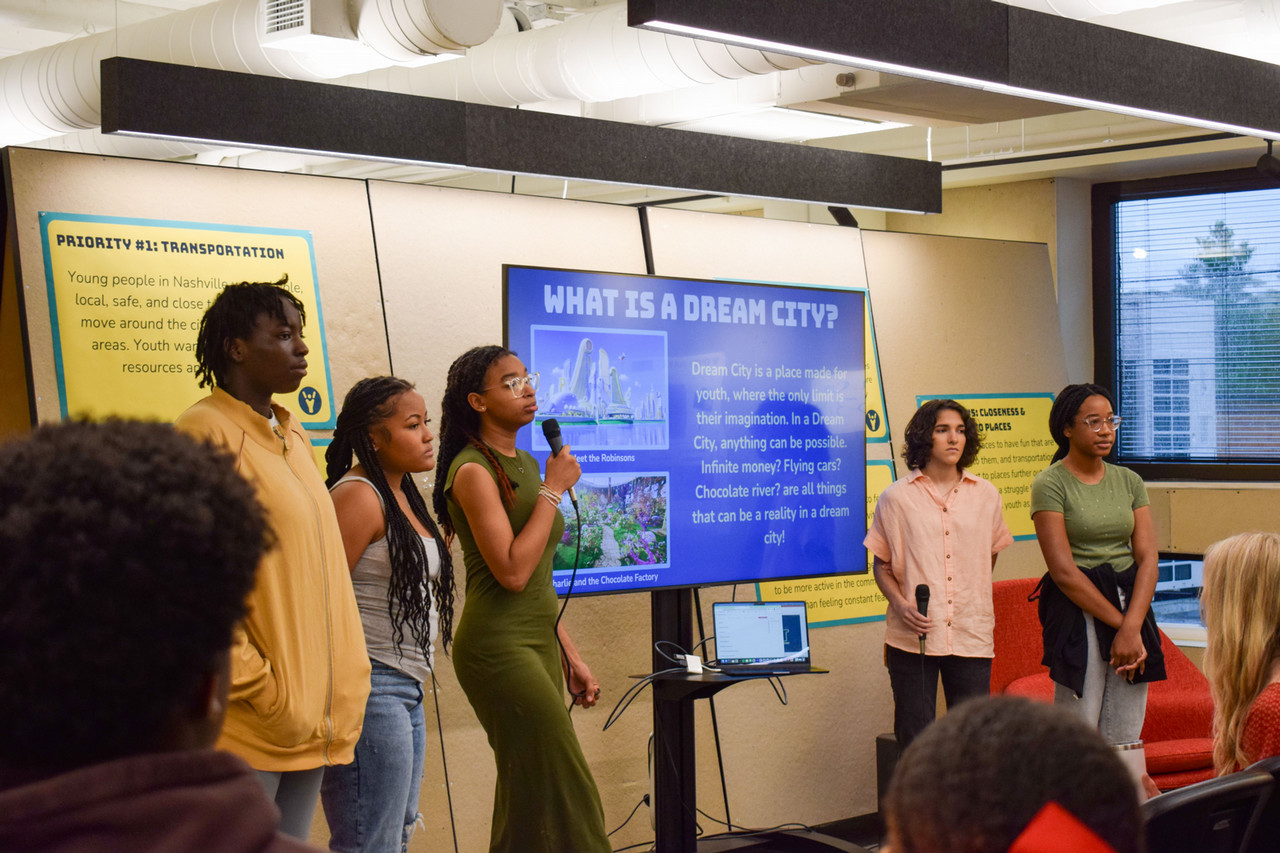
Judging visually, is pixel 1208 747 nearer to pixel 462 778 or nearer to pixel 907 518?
pixel 907 518

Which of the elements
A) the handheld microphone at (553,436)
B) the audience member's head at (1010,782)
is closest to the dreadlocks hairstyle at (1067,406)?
the handheld microphone at (553,436)

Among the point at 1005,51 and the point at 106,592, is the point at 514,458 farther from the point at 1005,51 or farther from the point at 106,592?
the point at 106,592

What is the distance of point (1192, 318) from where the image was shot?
21.1 ft

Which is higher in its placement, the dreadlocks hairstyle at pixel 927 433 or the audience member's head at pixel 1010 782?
the audience member's head at pixel 1010 782

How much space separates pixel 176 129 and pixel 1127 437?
16.5 ft

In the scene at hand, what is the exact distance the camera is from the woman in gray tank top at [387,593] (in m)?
2.61

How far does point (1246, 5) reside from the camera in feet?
14.7

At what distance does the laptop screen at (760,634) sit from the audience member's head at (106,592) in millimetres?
3075

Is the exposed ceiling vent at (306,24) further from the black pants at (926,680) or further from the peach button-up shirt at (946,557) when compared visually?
the black pants at (926,680)

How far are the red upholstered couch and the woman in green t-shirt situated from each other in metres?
0.68

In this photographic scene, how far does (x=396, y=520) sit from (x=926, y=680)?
2187 mm

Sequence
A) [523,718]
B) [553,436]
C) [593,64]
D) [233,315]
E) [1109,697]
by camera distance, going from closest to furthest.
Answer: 1. [233,315]
2. [523,718]
3. [553,436]
4. [1109,697]
5. [593,64]

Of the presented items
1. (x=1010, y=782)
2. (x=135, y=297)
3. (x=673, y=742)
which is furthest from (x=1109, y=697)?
(x=1010, y=782)

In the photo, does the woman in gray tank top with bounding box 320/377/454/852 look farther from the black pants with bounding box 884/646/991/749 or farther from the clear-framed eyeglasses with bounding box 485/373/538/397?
the black pants with bounding box 884/646/991/749
